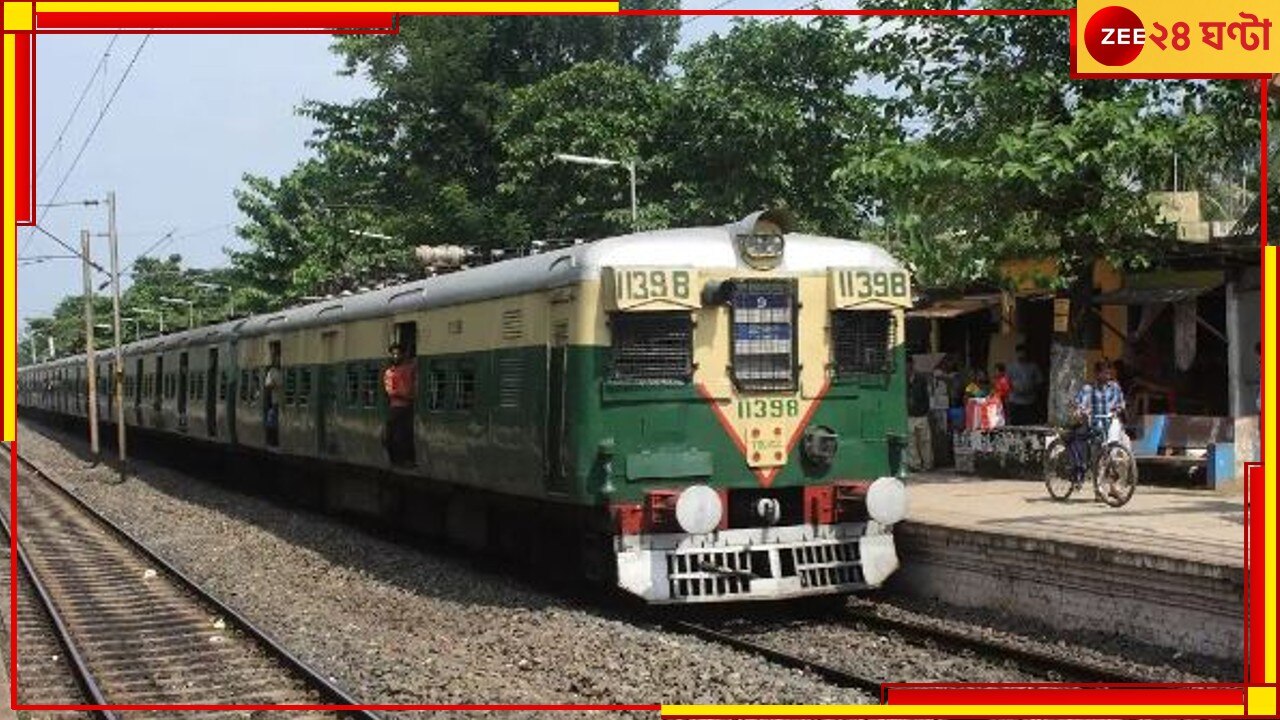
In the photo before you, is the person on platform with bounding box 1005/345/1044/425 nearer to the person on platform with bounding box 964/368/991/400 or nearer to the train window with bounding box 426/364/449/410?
the person on platform with bounding box 964/368/991/400

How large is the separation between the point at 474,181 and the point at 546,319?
→ 30.2 m

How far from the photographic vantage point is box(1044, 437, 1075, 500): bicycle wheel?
14859mm

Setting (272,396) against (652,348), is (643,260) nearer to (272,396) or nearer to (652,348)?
(652,348)

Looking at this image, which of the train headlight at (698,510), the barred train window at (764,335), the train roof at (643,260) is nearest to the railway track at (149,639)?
the train headlight at (698,510)

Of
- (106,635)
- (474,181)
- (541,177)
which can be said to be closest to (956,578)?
(106,635)

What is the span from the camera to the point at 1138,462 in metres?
16.7

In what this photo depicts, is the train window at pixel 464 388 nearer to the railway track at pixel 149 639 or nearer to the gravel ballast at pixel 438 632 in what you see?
the gravel ballast at pixel 438 632

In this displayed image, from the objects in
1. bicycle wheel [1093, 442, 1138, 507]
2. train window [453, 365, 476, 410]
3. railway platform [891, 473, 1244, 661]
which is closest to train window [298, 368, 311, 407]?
train window [453, 365, 476, 410]

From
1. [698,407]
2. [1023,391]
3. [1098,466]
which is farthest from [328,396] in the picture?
[1023,391]

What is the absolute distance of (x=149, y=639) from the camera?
11891mm

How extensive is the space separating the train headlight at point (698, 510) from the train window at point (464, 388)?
2913mm

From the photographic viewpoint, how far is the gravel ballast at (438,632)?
9.09 m

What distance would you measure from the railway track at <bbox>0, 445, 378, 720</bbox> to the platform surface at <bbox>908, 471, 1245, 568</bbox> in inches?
206

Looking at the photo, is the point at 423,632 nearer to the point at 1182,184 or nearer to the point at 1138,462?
the point at 1138,462
